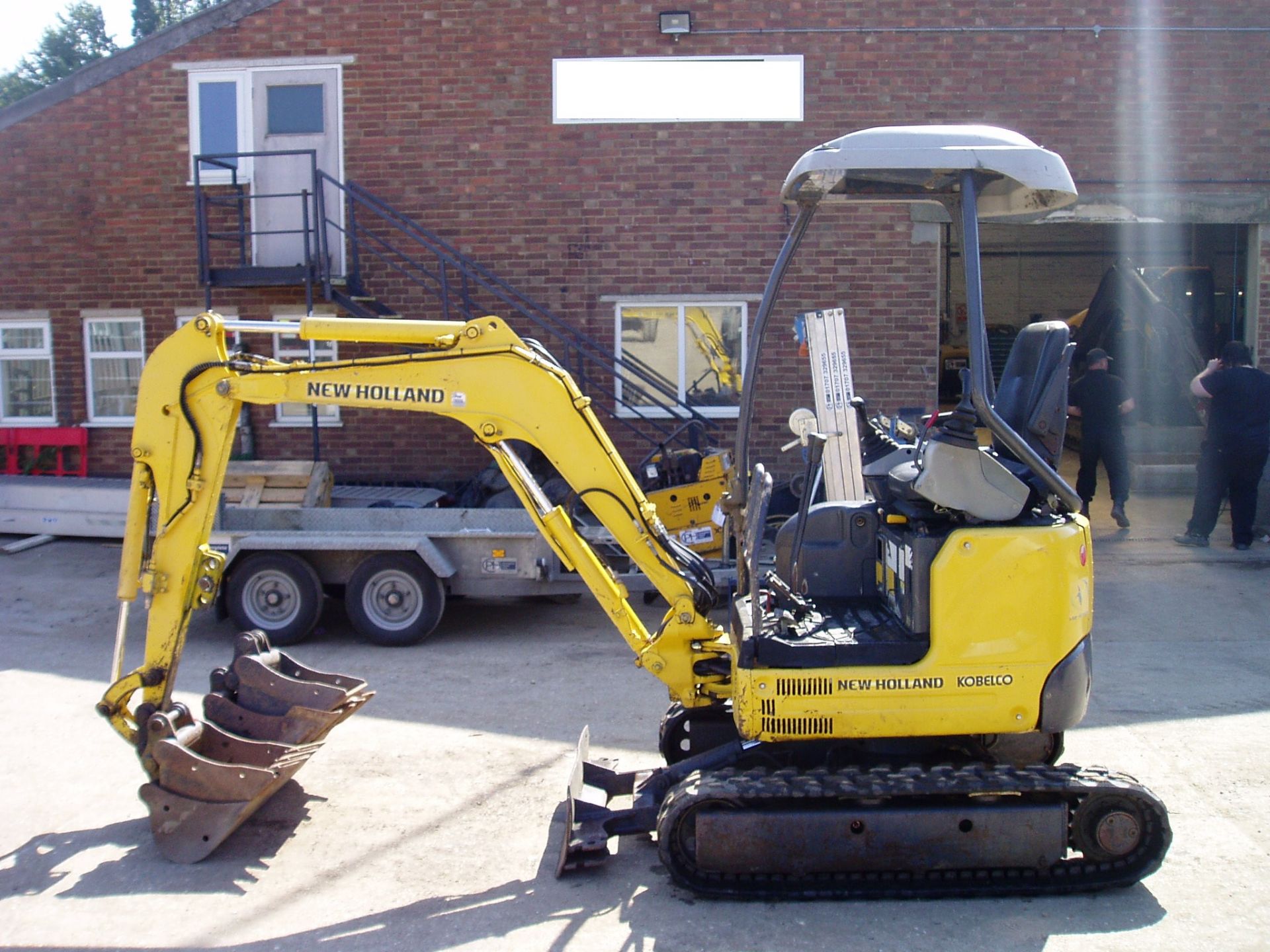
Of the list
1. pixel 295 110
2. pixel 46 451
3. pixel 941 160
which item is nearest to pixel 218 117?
pixel 295 110

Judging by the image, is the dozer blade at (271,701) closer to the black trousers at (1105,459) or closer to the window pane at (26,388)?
the black trousers at (1105,459)

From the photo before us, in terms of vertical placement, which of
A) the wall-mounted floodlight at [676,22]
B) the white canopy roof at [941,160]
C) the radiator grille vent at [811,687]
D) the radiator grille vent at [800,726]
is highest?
the wall-mounted floodlight at [676,22]

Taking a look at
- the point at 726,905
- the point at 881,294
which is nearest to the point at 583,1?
the point at 881,294

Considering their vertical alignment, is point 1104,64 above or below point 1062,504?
above

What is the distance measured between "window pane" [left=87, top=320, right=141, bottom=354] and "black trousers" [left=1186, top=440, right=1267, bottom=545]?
11.8 metres

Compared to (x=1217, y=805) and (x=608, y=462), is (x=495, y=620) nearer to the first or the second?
(x=608, y=462)

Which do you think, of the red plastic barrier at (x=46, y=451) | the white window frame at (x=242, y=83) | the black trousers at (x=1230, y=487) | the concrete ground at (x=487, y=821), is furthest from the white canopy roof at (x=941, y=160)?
the red plastic barrier at (x=46, y=451)

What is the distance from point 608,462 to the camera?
207 inches

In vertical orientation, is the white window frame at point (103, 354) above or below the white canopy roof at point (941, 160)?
below

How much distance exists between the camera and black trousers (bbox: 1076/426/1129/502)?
12.1 meters

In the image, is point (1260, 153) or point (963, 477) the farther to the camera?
point (1260, 153)

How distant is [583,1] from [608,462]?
9.00 m

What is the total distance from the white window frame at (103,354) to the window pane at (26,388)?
50cm

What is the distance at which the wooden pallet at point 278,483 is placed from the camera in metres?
10.9
